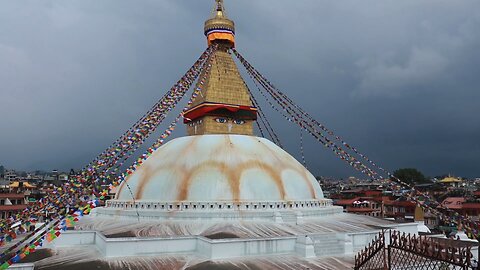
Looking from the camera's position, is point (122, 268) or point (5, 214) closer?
point (122, 268)

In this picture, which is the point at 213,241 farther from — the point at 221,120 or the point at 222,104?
the point at 222,104

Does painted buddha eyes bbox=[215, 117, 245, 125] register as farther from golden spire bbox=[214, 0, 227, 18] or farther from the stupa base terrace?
golden spire bbox=[214, 0, 227, 18]

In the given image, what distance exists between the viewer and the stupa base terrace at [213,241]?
989cm

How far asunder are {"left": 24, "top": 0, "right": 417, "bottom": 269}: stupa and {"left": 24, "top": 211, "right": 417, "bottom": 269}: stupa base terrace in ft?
0.08

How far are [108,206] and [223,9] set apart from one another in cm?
966

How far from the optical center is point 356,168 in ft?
45.3

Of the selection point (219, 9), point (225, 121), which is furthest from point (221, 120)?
point (219, 9)

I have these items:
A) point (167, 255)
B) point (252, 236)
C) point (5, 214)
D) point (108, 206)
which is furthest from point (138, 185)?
point (5, 214)

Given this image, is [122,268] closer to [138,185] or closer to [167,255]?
[167,255]

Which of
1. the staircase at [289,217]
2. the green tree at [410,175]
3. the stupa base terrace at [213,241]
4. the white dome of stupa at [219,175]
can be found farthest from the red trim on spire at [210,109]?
the green tree at [410,175]

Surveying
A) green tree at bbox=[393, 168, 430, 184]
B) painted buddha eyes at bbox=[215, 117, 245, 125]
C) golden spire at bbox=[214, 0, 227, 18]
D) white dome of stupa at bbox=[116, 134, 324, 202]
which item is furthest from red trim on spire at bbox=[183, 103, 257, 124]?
green tree at bbox=[393, 168, 430, 184]

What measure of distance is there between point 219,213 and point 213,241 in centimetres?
221

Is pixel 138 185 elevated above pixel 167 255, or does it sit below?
above

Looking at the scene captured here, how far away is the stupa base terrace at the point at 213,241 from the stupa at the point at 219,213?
3 centimetres
